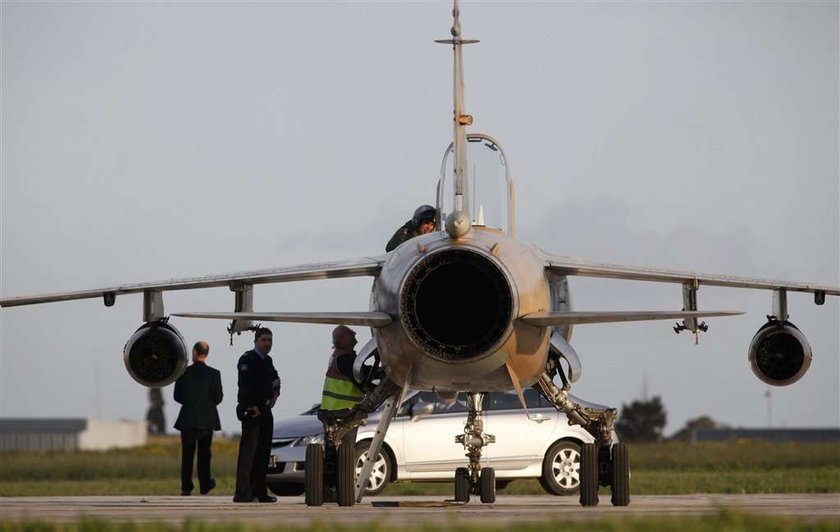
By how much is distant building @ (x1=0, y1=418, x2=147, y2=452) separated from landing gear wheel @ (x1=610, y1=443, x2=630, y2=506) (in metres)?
78.7

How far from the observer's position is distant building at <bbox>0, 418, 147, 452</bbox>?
9544 centimetres

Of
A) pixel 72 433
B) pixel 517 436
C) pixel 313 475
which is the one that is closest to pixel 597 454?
pixel 313 475

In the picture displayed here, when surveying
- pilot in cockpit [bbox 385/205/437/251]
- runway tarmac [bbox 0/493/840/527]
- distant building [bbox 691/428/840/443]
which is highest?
distant building [bbox 691/428/840/443]

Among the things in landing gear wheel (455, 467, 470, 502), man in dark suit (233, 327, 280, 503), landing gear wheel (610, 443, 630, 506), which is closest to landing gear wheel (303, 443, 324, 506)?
landing gear wheel (455, 467, 470, 502)

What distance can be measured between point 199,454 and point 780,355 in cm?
775

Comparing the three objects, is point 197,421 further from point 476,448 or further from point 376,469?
point 476,448

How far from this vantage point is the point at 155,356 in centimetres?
1986

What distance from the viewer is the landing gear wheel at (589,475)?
17500 millimetres

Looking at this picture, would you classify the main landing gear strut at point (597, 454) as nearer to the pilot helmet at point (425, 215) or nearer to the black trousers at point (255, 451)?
the pilot helmet at point (425, 215)

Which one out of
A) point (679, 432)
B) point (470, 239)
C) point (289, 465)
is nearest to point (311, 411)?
point (289, 465)

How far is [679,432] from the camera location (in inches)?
3034

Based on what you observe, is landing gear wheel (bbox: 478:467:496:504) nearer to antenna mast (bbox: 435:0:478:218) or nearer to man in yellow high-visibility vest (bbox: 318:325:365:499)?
man in yellow high-visibility vest (bbox: 318:325:365:499)

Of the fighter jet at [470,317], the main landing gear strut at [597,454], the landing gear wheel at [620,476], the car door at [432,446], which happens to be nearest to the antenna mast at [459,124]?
the fighter jet at [470,317]

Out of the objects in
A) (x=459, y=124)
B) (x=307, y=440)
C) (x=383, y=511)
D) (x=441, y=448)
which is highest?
(x=459, y=124)
